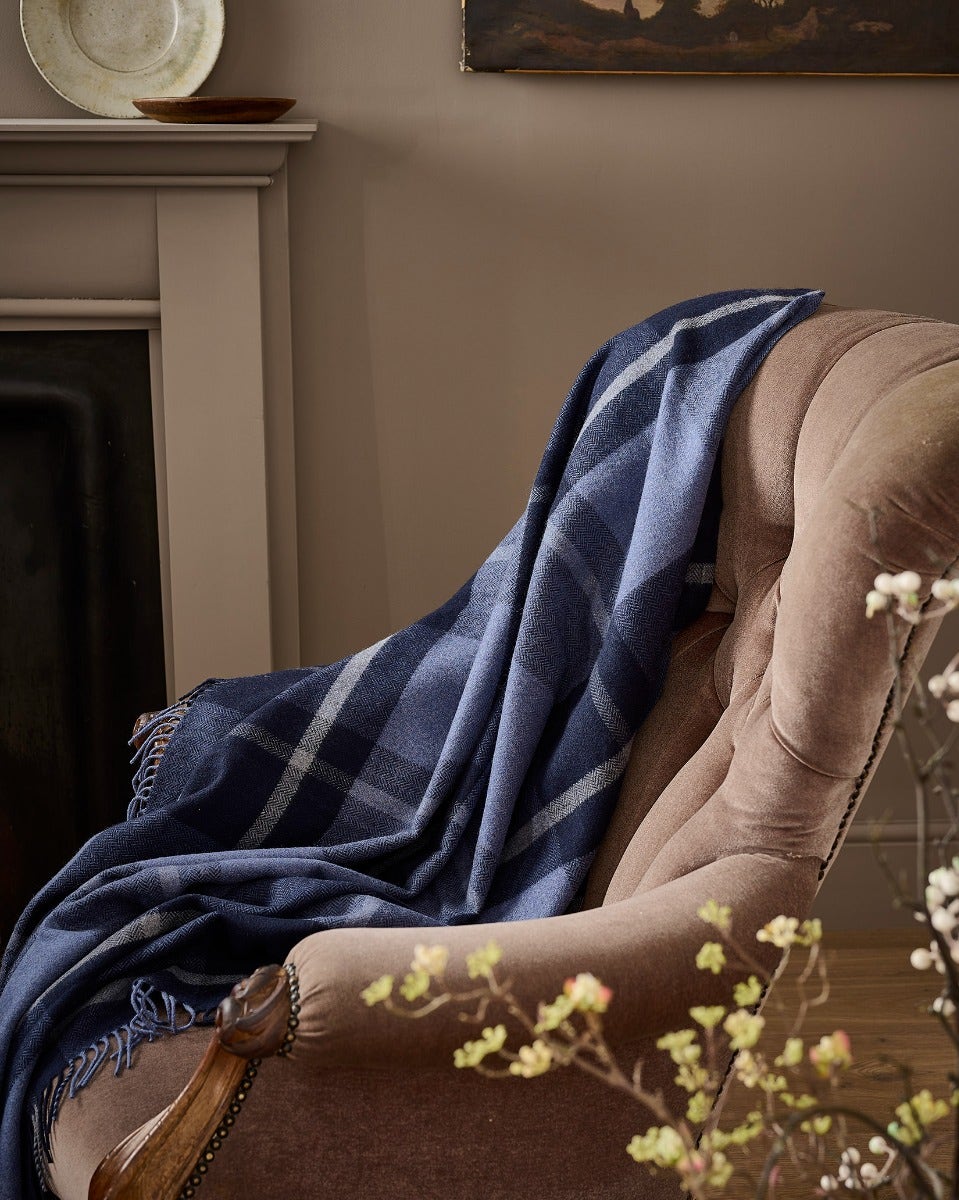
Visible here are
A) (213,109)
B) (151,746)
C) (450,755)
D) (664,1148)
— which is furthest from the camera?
(213,109)

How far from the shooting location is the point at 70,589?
198 centimetres

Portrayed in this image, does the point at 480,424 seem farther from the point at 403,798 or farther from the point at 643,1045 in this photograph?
the point at 643,1045

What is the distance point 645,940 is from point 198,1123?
0.34m

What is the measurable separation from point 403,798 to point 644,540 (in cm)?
44

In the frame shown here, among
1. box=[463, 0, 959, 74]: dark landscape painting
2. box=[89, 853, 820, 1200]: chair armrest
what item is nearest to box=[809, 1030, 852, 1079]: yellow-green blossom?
box=[89, 853, 820, 1200]: chair armrest

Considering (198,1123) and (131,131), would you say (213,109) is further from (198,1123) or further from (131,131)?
(198,1123)

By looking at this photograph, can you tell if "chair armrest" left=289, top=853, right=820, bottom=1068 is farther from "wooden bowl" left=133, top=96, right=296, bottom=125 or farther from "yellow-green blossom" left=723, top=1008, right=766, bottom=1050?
"wooden bowl" left=133, top=96, right=296, bottom=125

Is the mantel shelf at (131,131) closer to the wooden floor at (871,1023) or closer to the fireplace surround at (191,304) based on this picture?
the fireplace surround at (191,304)

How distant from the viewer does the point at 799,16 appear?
6.30ft

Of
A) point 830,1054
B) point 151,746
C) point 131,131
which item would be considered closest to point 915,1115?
point 830,1054

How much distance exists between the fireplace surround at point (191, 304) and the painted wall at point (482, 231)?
0.09 m

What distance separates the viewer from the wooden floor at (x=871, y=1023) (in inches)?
65.6

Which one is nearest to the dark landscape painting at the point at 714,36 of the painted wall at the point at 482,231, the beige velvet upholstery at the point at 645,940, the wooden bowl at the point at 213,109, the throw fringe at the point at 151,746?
the painted wall at the point at 482,231

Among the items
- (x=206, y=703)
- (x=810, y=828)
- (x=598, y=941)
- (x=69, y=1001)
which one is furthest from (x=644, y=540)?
(x=69, y=1001)
